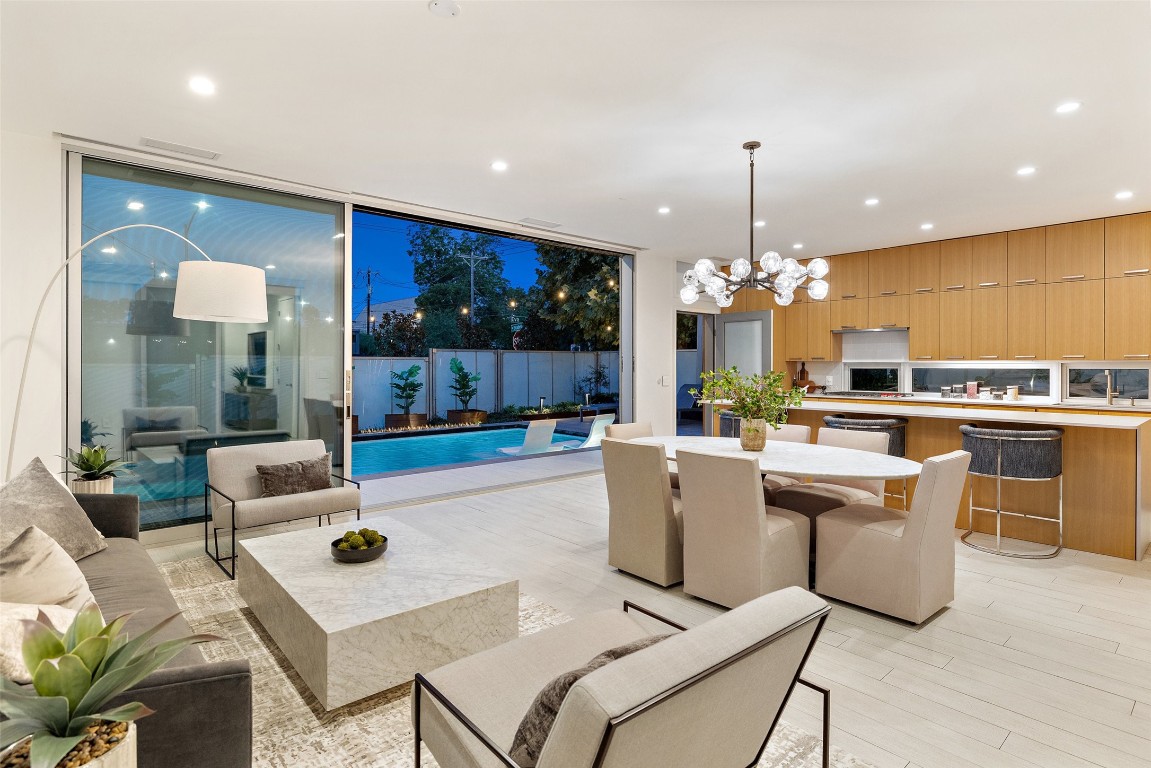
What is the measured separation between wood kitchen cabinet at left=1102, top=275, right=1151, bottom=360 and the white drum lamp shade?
7.13 meters

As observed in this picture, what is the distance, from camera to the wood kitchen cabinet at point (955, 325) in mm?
6535

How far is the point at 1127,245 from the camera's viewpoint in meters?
5.53

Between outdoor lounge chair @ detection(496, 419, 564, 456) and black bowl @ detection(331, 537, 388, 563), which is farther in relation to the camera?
outdoor lounge chair @ detection(496, 419, 564, 456)

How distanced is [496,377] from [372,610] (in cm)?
855

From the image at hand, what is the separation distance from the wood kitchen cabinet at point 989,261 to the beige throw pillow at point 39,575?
24.9 ft

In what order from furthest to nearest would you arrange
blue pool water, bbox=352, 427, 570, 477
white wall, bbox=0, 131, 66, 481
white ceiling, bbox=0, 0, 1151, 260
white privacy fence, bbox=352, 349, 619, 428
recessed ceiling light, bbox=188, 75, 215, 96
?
1. white privacy fence, bbox=352, 349, 619, 428
2. blue pool water, bbox=352, 427, 570, 477
3. white wall, bbox=0, 131, 66, 481
4. recessed ceiling light, bbox=188, 75, 215, 96
5. white ceiling, bbox=0, 0, 1151, 260

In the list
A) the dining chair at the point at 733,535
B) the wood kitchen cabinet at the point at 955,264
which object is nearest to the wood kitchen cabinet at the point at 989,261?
the wood kitchen cabinet at the point at 955,264

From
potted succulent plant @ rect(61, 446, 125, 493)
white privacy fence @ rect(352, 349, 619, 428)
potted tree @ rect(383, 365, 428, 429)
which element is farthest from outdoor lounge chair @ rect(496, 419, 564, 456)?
potted succulent plant @ rect(61, 446, 125, 493)

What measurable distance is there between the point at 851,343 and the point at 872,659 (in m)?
5.82

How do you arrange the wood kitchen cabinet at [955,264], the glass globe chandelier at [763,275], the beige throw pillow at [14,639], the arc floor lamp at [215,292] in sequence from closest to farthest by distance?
the beige throw pillow at [14,639]
the arc floor lamp at [215,292]
the glass globe chandelier at [763,275]
the wood kitchen cabinet at [955,264]

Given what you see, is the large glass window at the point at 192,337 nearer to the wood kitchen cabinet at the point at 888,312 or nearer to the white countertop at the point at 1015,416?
the white countertop at the point at 1015,416

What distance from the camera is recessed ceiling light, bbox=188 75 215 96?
2.94 m

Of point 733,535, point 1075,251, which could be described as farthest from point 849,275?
point 733,535

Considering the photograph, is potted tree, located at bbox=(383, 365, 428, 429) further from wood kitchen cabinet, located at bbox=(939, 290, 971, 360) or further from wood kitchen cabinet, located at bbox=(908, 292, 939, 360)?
wood kitchen cabinet, located at bbox=(939, 290, 971, 360)
